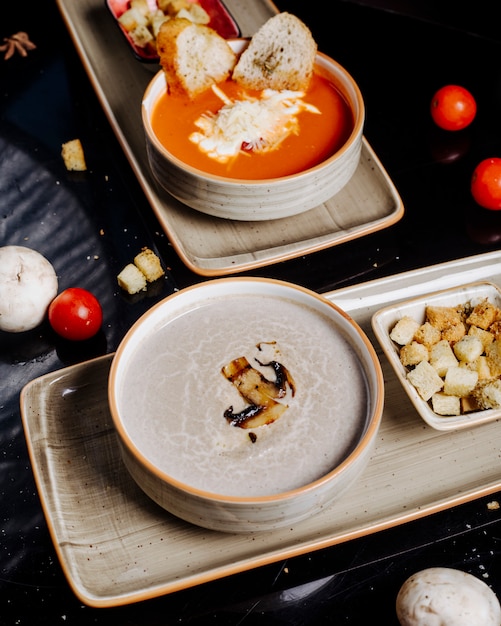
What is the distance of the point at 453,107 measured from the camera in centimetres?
272

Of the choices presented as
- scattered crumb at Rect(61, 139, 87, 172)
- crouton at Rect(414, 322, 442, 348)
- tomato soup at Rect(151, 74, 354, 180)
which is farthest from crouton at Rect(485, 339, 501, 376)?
scattered crumb at Rect(61, 139, 87, 172)

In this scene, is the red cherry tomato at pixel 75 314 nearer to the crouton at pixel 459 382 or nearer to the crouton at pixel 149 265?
the crouton at pixel 149 265

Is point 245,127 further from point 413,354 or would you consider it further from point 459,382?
point 459,382

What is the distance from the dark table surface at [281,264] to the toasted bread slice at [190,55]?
0.34 meters

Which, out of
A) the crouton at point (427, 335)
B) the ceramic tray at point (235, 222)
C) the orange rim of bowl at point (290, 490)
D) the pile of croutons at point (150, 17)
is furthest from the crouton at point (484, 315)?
the pile of croutons at point (150, 17)

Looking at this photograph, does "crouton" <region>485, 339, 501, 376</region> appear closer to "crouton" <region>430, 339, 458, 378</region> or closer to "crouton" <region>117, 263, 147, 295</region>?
"crouton" <region>430, 339, 458, 378</region>

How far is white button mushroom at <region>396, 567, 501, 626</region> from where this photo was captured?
5.18ft

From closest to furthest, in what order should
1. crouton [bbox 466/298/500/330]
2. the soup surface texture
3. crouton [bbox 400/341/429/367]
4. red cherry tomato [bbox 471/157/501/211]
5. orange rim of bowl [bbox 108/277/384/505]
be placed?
orange rim of bowl [bbox 108/277/384/505]
the soup surface texture
crouton [bbox 400/341/429/367]
crouton [bbox 466/298/500/330]
red cherry tomato [bbox 471/157/501/211]

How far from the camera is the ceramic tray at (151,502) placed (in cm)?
157

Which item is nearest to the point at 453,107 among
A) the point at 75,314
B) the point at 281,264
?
the point at 281,264

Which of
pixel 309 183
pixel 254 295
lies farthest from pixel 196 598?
pixel 309 183

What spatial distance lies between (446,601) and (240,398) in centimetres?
58

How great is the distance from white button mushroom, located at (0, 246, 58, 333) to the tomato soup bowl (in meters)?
0.44

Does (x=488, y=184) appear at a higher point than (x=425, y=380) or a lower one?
lower
